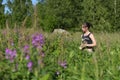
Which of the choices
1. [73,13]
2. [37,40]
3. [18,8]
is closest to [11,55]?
[37,40]

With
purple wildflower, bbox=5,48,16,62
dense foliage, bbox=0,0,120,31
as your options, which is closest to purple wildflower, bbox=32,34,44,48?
purple wildflower, bbox=5,48,16,62

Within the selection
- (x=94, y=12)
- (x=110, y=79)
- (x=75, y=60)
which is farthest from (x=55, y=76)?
(x=94, y=12)

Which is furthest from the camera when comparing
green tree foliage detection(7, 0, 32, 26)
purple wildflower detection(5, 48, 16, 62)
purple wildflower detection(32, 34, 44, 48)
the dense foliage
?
green tree foliage detection(7, 0, 32, 26)

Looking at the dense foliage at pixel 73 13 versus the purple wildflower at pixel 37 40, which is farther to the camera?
the dense foliage at pixel 73 13

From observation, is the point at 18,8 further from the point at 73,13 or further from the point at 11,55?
the point at 11,55

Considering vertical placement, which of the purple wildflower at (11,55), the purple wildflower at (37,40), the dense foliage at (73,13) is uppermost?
the dense foliage at (73,13)

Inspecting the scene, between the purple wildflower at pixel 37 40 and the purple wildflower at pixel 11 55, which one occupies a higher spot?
the purple wildflower at pixel 37 40

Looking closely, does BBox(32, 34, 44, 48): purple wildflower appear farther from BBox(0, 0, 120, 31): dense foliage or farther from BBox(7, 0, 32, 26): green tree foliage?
BBox(7, 0, 32, 26): green tree foliage

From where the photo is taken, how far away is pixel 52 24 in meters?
43.4

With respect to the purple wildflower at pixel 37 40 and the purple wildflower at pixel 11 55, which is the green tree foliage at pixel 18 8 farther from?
the purple wildflower at pixel 11 55

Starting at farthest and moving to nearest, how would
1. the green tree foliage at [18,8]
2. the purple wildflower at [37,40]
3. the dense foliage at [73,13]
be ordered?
1. the green tree foliage at [18,8]
2. the dense foliage at [73,13]
3. the purple wildflower at [37,40]

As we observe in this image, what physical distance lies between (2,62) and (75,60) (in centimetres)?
168

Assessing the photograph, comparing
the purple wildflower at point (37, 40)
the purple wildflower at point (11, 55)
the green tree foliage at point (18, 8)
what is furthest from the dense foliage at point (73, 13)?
the purple wildflower at point (11, 55)

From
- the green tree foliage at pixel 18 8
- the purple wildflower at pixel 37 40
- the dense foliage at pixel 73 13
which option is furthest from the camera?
the green tree foliage at pixel 18 8
